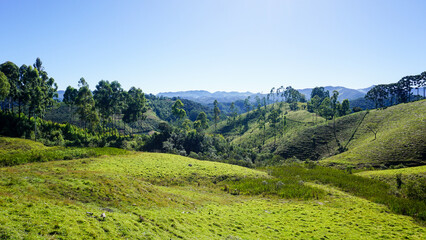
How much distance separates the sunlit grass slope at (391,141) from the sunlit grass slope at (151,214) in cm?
5508

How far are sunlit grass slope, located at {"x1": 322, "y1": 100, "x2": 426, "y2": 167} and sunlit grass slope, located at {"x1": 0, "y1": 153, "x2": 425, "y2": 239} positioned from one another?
5508 centimetres

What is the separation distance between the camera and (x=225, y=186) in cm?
4450

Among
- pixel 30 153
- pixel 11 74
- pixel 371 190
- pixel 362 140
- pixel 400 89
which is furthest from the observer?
pixel 400 89

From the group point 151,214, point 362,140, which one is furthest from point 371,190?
point 362,140

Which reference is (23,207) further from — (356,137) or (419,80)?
(419,80)

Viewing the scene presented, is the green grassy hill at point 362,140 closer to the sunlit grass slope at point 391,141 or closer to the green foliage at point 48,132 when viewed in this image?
the sunlit grass slope at point 391,141

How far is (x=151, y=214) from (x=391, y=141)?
348 feet

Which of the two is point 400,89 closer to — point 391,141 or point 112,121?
point 391,141

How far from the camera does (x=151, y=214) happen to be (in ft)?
62.7

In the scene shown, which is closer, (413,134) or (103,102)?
(413,134)

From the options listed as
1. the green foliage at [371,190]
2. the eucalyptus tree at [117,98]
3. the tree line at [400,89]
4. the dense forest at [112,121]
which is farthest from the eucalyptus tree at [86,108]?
the tree line at [400,89]

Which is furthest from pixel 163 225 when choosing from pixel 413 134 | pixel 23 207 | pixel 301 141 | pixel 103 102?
pixel 301 141

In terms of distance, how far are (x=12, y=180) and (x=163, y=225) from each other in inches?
563

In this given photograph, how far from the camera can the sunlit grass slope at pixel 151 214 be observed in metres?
13.1
